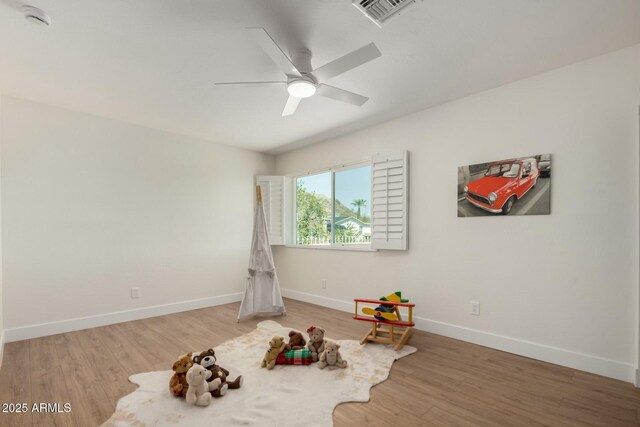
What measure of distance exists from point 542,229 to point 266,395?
2.61 metres

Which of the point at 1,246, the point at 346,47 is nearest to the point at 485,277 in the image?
the point at 346,47

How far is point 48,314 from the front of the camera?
3.35 metres

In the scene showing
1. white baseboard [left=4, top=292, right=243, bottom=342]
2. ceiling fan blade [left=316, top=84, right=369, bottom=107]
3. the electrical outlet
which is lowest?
white baseboard [left=4, top=292, right=243, bottom=342]

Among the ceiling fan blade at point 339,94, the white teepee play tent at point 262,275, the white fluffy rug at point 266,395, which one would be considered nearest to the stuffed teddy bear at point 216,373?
the white fluffy rug at point 266,395

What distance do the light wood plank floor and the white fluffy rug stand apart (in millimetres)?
97

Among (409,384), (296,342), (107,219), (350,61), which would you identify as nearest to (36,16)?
(350,61)

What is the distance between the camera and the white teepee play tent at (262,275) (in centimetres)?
403

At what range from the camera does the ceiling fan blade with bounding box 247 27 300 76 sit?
1.79 metres

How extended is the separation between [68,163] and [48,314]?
1678 mm

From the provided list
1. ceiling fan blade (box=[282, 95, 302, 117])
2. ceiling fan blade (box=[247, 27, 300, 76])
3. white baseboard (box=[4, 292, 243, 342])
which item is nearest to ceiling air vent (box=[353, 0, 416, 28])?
ceiling fan blade (box=[247, 27, 300, 76])

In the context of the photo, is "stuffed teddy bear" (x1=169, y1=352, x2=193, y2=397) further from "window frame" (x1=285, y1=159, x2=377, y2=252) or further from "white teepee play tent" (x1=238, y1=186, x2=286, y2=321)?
"window frame" (x1=285, y1=159, x2=377, y2=252)

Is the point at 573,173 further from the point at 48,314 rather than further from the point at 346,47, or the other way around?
the point at 48,314

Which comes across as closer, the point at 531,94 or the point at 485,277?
the point at 531,94

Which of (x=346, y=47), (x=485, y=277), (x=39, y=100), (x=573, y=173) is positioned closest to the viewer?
(x=346, y=47)
